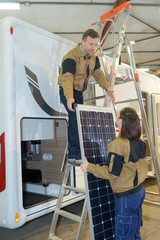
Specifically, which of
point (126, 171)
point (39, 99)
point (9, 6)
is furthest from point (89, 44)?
point (9, 6)

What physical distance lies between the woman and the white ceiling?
222 inches

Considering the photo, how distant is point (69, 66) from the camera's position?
221cm

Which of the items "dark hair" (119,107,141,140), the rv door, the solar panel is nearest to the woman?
"dark hair" (119,107,141,140)

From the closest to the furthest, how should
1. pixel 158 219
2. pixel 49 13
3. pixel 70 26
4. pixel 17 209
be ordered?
1. pixel 17 209
2. pixel 158 219
3. pixel 49 13
4. pixel 70 26

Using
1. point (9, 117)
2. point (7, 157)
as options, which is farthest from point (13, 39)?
point (7, 157)

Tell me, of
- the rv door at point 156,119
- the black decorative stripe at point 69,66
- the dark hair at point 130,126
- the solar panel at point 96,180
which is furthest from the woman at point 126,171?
the rv door at point 156,119

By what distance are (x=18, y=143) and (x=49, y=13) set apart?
19.2 feet

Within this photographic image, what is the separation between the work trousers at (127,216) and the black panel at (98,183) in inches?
6.4

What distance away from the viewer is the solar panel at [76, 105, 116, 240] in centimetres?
198

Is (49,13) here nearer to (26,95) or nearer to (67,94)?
(26,95)

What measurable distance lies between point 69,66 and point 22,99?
0.69 m

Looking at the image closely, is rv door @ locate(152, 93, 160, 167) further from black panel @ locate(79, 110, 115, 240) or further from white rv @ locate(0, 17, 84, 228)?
black panel @ locate(79, 110, 115, 240)

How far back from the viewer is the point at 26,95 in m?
2.61

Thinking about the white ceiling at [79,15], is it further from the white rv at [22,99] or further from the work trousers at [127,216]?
the work trousers at [127,216]
